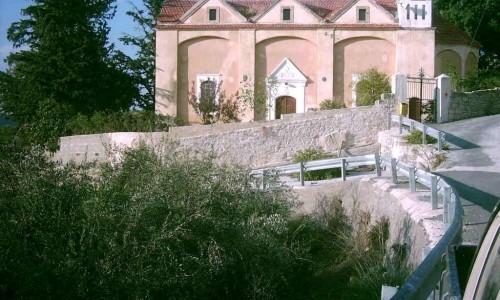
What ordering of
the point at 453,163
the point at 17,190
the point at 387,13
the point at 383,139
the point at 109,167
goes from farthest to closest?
the point at 387,13, the point at 383,139, the point at 453,163, the point at 109,167, the point at 17,190

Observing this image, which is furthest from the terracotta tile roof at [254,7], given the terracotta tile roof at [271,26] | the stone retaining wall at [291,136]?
the stone retaining wall at [291,136]

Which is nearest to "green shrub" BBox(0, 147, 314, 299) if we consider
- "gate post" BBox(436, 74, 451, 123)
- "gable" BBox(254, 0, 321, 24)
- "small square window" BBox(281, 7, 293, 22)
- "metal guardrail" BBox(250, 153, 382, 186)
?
"metal guardrail" BBox(250, 153, 382, 186)

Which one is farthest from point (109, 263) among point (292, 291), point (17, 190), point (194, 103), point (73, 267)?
point (194, 103)

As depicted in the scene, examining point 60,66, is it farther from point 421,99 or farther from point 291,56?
point 421,99

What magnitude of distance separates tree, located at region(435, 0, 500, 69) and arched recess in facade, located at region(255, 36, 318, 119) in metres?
12.8

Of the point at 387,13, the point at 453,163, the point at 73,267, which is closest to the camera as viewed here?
the point at 73,267

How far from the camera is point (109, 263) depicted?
10172 mm

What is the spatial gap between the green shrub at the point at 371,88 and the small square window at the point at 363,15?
369 cm

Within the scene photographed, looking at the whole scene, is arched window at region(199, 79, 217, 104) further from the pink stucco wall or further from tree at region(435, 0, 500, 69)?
tree at region(435, 0, 500, 69)

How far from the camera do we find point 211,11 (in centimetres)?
3694

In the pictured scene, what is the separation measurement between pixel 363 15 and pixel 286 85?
225 inches

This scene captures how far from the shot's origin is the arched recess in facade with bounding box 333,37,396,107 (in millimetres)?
36219

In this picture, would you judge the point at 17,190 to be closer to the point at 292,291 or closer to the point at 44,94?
the point at 292,291

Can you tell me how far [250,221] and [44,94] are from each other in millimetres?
26937
